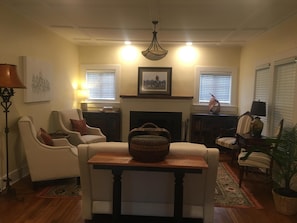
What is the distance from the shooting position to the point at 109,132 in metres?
6.49

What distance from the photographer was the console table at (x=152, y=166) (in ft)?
7.32

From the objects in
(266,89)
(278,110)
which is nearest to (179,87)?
(266,89)

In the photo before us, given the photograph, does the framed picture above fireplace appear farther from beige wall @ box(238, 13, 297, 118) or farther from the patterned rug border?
the patterned rug border

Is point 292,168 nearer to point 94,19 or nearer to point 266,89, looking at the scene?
point 266,89

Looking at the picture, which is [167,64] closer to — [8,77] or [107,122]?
[107,122]

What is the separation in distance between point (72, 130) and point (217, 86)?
368 centimetres

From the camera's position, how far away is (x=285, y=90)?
4.07 meters

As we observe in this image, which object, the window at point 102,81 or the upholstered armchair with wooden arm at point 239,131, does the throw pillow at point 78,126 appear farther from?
the upholstered armchair with wooden arm at point 239,131

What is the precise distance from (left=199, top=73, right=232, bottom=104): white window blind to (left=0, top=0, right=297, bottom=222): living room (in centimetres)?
22

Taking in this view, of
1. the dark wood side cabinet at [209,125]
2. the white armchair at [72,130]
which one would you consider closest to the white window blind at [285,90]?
the dark wood side cabinet at [209,125]

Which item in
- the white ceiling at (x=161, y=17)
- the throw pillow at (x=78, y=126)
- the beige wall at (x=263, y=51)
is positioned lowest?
the throw pillow at (x=78, y=126)

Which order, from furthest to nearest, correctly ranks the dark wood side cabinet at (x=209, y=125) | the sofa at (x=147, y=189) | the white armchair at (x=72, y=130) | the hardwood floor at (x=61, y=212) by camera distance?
1. the dark wood side cabinet at (x=209, y=125)
2. the white armchair at (x=72, y=130)
3. the hardwood floor at (x=61, y=212)
4. the sofa at (x=147, y=189)

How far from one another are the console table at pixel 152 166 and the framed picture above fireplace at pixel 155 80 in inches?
166

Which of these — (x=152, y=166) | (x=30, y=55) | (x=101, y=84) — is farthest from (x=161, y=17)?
(x=101, y=84)
